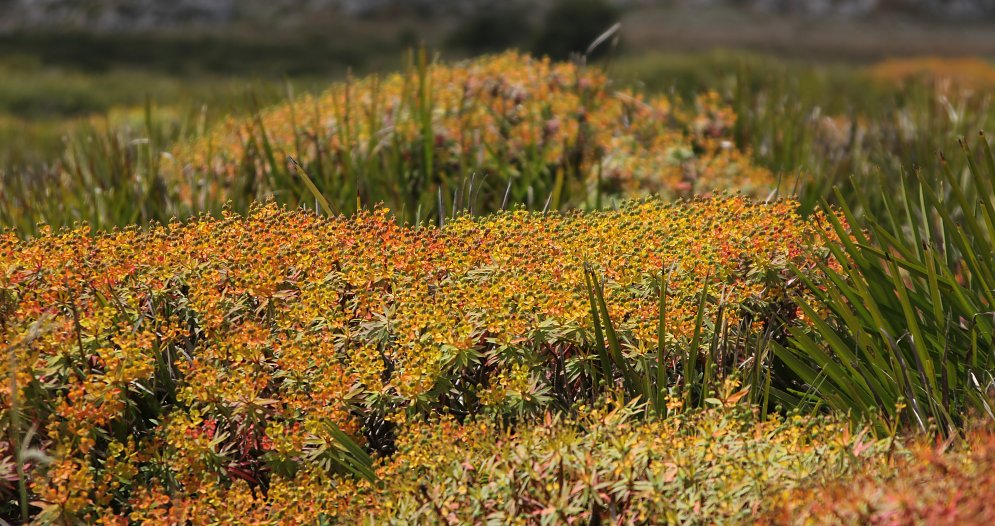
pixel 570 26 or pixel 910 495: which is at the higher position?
pixel 910 495

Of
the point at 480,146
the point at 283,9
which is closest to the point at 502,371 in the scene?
the point at 480,146

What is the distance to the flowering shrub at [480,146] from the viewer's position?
16.3ft

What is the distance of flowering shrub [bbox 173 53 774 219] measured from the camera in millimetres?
4965

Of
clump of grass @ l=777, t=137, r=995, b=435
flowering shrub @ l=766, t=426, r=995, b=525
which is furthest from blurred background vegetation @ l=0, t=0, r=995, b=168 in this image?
flowering shrub @ l=766, t=426, r=995, b=525

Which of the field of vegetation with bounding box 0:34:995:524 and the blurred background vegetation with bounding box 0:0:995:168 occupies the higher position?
the field of vegetation with bounding box 0:34:995:524

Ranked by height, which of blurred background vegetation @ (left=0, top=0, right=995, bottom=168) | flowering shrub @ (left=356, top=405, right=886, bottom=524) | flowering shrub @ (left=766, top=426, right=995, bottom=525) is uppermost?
flowering shrub @ (left=766, top=426, right=995, bottom=525)

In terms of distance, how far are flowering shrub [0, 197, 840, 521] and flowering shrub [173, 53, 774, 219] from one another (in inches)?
46.4

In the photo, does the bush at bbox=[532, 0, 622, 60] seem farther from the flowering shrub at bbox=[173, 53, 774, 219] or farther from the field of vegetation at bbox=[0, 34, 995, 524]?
the field of vegetation at bbox=[0, 34, 995, 524]


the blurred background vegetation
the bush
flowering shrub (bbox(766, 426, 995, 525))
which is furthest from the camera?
the bush

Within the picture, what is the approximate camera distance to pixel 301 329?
299 cm

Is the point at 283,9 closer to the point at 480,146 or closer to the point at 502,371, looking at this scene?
the point at 480,146

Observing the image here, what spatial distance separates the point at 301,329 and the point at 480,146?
2504 millimetres

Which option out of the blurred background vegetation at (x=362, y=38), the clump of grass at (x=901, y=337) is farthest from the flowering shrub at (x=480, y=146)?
the blurred background vegetation at (x=362, y=38)

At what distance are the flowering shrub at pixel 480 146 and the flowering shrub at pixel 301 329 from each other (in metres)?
1.18
